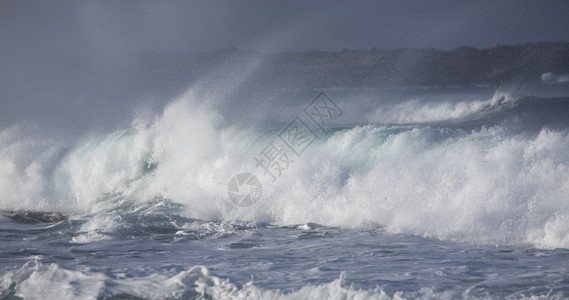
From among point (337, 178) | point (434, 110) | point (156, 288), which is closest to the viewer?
point (156, 288)

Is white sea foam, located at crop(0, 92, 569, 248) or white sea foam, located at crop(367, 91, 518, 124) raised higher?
white sea foam, located at crop(367, 91, 518, 124)

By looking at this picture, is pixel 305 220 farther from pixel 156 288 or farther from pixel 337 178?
pixel 156 288

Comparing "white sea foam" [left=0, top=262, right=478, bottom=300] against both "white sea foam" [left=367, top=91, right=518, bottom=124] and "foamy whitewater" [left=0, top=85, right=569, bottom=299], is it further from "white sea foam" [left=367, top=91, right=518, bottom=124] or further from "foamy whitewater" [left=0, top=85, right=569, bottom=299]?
"white sea foam" [left=367, top=91, right=518, bottom=124]

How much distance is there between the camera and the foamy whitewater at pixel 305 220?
580 centimetres

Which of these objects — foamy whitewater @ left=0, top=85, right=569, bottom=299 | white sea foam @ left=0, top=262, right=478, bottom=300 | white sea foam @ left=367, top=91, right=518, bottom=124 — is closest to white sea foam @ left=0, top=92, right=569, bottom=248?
foamy whitewater @ left=0, top=85, right=569, bottom=299

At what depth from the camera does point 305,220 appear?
9836 millimetres

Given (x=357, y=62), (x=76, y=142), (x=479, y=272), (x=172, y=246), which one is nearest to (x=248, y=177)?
(x=172, y=246)

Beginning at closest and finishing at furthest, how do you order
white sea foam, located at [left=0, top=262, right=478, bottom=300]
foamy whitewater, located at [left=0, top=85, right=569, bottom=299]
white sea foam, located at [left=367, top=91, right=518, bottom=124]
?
white sea foam, located at [left=0, top=262, right=478, bottom=300] → foamy whitewater, located at [left=0, top=85, right=569, bottom=299] → white sea foam, located at [left=367, top=91, right=518, bottom=124]

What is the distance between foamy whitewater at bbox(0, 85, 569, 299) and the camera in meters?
5.80

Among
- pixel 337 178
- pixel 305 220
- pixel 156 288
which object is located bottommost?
pixel 156 288

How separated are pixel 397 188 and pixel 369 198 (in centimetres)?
54

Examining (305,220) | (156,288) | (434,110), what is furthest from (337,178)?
(434,110)

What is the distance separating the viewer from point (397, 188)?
9.56 m

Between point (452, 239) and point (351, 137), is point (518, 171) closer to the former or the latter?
point (452, 239)
